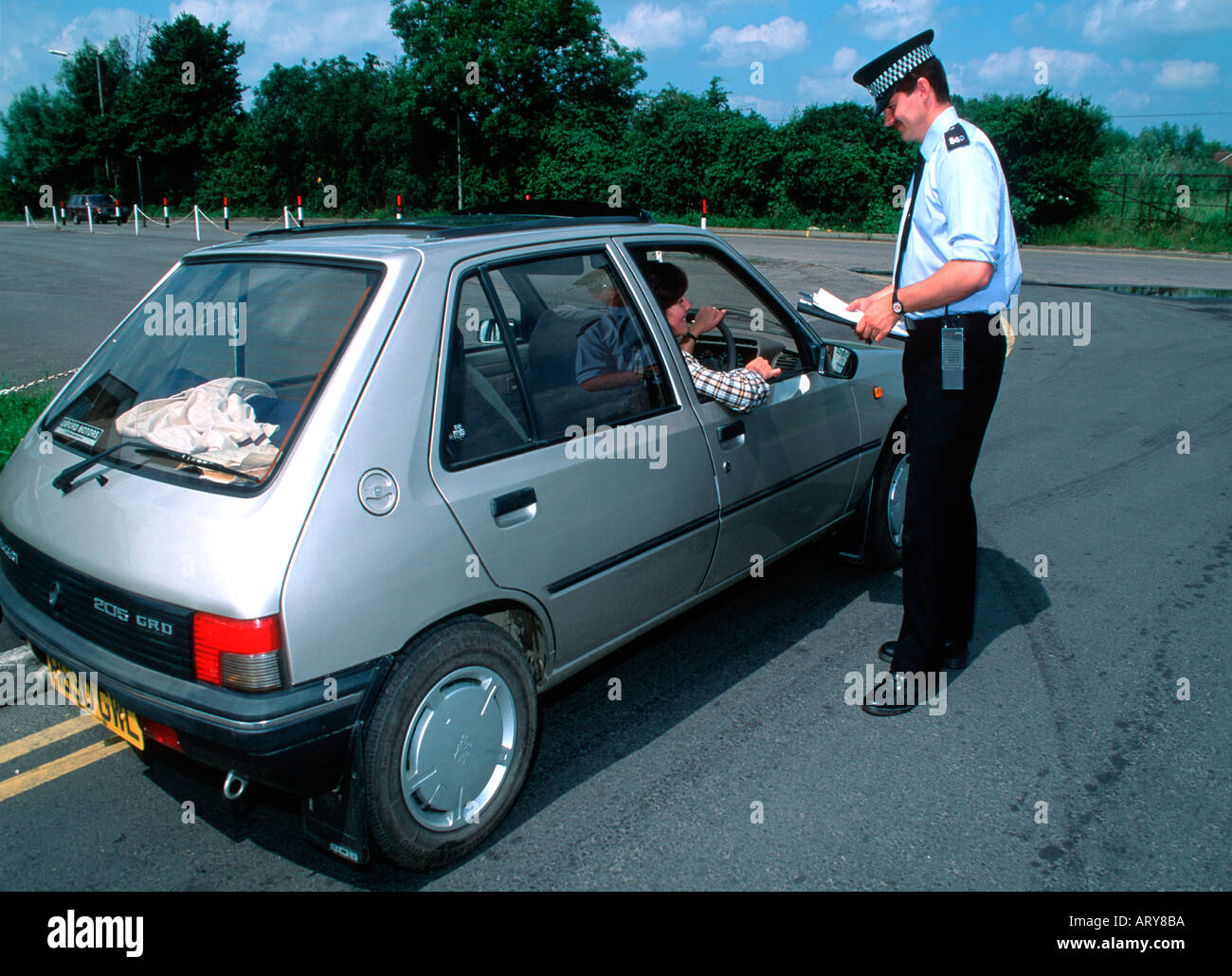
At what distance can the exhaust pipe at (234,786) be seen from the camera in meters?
2.42

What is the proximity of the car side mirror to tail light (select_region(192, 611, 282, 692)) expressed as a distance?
2503 millimetres

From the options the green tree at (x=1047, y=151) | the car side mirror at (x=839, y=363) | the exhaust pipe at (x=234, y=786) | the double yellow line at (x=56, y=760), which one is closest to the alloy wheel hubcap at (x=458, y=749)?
the exhaust pipe at (x=234, y=786)

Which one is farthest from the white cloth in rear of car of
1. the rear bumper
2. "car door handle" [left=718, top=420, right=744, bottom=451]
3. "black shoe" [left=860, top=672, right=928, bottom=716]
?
"black shoe" [left=860, top=672, right=928, bottom=716]

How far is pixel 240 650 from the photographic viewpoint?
7.54 ft

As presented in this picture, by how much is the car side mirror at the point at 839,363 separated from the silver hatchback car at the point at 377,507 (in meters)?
0.38

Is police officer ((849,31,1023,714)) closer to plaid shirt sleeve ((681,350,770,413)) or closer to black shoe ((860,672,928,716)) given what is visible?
black shoe ((860,672,928,716))

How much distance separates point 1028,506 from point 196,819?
198 inches

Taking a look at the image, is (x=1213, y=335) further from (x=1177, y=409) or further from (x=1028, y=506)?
(x=1028, y=506)

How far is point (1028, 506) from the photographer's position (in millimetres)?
6062

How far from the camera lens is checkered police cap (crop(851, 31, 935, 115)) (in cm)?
338

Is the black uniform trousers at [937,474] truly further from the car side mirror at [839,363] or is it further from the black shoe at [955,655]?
the car side mirror at [839,363]

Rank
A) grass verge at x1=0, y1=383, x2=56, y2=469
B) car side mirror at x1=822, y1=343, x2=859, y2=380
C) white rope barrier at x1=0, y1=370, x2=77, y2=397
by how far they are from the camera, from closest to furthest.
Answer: car side mirror at x1=822, y1=343, x2=859, y2=380 < grass verge at x1=0, y1=383, x2=56, y2=469 < white rope barrier at x1=0, y1=370, x2=77, y2=397

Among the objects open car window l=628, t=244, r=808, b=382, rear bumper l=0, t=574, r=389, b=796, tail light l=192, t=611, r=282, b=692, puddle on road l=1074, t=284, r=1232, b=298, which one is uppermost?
puddle on road l=1074, t=284, r=1232, b=298
